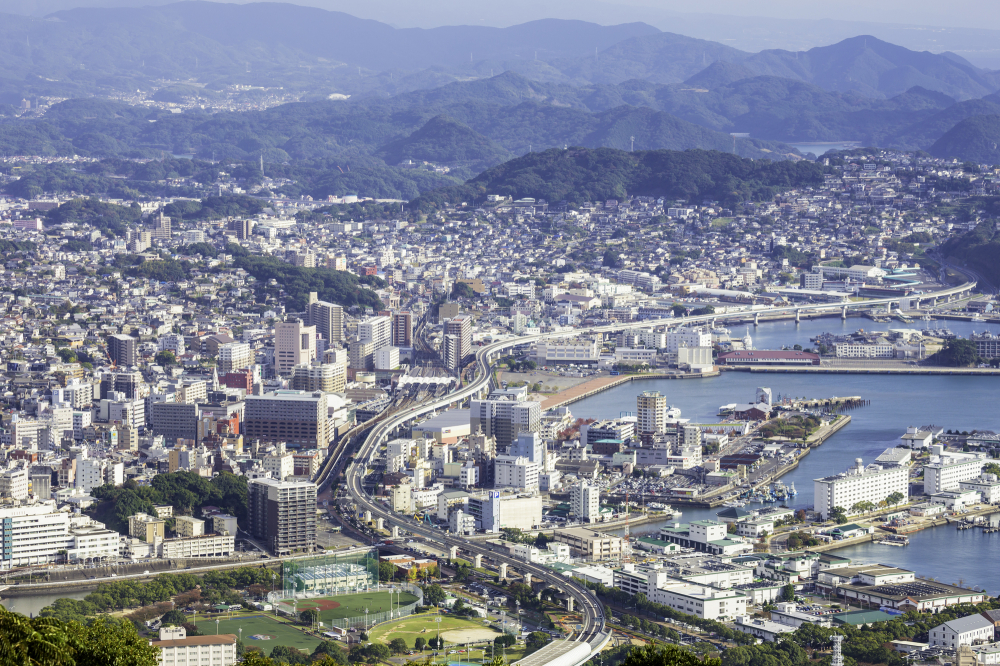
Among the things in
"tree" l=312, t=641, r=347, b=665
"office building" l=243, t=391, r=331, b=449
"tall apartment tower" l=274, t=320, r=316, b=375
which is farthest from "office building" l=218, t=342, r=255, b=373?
"tree" l=312, t=641, r=347, b=665

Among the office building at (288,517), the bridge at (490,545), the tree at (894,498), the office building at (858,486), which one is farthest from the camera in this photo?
the tree at (894,498)

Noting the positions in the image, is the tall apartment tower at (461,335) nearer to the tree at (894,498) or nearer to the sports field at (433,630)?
the tree at (894,498)

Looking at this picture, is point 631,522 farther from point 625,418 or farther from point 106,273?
point 106,273

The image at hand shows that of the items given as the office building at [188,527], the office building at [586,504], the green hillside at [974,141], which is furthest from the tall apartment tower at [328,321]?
the green hillside at [974,141]

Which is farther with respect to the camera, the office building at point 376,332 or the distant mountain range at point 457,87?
the distant mountain range at point 457,87

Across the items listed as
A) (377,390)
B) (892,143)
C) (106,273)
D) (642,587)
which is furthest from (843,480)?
(892,143)

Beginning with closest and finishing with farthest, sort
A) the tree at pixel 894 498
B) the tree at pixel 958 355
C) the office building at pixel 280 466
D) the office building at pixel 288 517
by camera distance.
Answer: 1. the office building at pixel 288 517
2. the tree at pixel 894 498
3. the office building at pixel 280 466
4. the tree at pixel 958 355
